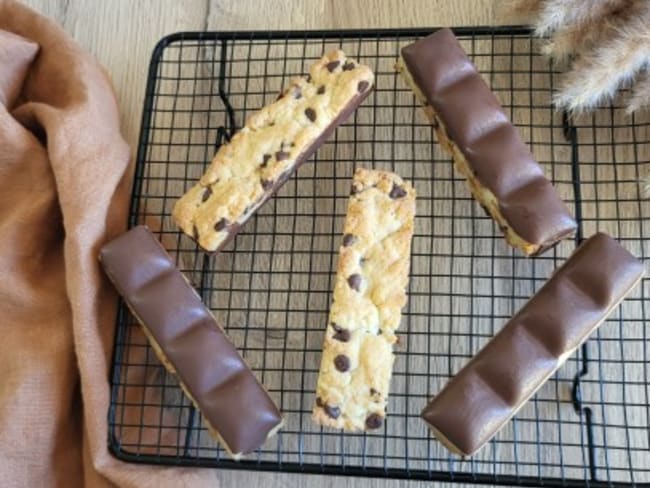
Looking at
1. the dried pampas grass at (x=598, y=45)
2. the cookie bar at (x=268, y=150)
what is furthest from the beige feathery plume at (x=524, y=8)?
the cookie bar at (x=268, y=150)

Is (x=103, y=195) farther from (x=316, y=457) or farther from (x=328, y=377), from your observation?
(x=316, y=457)

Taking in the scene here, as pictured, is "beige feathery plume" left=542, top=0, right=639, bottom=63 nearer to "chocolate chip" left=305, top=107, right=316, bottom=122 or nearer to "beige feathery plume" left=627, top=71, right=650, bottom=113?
"beige feathery plume" left=627, top=71, right=650, bottom=113

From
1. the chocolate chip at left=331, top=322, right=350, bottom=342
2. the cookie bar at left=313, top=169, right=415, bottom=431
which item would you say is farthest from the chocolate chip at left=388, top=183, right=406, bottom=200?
the chocolate chip at left=331, top=322, right=350, bottom=342

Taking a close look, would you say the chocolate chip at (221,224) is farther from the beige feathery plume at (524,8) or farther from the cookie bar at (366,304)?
the beige feathery plume at (524,8)

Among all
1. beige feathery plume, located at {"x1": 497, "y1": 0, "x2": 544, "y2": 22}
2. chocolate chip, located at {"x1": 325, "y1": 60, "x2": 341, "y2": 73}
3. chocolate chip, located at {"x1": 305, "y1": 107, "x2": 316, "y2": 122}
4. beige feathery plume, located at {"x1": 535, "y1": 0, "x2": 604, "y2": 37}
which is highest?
beige feathery plume, located at {"x1": 535, "y1": 0, "x2": 604, "y2": 37}

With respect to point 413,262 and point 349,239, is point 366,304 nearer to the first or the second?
point 349,239

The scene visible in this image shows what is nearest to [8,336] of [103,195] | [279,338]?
[103,195]

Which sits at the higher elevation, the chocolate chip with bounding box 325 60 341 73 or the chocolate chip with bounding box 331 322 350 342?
the chocolate chip with bounding box 325 60 341 73
